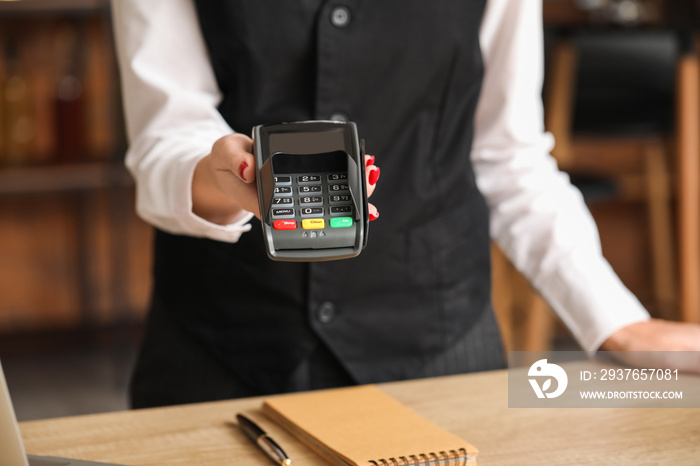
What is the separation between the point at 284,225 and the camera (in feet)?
1.97

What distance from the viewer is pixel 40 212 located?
9.02ft

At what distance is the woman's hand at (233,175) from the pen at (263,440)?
0.18m

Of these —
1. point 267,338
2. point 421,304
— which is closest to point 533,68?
point 421,304

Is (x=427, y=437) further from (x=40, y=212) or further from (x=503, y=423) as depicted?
(x=40, y=212)

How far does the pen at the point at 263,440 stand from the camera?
0.61 metres

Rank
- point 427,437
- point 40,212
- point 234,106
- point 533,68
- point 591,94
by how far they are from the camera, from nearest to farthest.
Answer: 1. point 427,437
2. point 234,106
3. point 533,68
4. point 591,94
5. point 40,212

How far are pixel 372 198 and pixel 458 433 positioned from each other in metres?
0.31

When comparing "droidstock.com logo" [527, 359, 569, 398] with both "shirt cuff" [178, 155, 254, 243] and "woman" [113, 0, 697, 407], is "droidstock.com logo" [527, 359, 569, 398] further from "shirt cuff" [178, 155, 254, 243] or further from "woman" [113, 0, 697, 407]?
"shirt cuff" [178, 155, 254, 243]

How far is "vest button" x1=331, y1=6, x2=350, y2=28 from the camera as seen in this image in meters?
0.85

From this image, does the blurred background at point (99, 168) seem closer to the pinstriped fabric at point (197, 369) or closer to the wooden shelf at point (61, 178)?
the wooden shelf at point (61, 178)

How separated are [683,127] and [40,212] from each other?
6.63ft

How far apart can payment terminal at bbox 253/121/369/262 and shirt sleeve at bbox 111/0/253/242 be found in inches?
7.1

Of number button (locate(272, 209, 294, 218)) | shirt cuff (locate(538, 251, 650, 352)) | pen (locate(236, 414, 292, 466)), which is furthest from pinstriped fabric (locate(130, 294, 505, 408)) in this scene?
number button (locate(272, 209, 294, 218))

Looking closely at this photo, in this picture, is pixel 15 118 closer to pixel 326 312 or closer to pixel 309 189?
pixel 326 312
